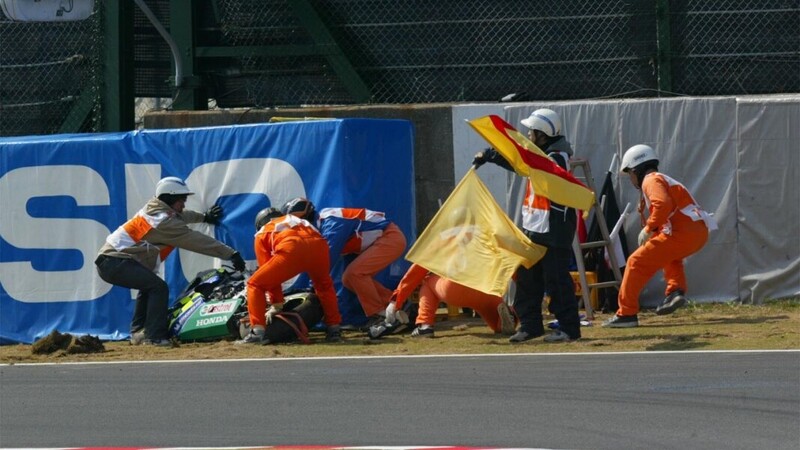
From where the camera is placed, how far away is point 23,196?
556 inches

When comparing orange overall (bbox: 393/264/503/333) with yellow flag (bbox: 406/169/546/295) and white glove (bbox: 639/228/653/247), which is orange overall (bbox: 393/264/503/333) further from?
white glove (bbox: 639/228/653/247)

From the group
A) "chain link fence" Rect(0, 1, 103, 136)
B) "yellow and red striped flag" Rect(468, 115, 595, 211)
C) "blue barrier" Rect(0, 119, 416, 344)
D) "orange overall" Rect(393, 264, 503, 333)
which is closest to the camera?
"yellow and red striped flag" Rect(468, 115, 595, 211)

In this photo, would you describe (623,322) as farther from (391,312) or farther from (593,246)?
(391,312)

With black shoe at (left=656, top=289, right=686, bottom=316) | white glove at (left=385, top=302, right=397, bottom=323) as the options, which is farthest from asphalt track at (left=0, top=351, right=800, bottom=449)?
black shoe at (left=656, top=289, right=686, bottom=316)

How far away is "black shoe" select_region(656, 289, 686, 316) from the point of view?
1297 centimetres

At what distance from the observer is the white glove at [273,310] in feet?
40.0

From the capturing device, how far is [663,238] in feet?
41.2

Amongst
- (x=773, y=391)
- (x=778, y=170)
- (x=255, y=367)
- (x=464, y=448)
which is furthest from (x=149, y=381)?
(x=778, y=170)

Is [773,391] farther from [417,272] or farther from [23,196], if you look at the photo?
[23,196]

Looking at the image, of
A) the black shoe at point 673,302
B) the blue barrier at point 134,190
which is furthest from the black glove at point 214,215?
the black shoe at point 673,302

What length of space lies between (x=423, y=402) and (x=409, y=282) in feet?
13.1

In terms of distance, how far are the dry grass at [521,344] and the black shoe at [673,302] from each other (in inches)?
4.9

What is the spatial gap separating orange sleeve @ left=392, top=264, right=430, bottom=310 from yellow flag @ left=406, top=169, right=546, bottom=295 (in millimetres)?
215

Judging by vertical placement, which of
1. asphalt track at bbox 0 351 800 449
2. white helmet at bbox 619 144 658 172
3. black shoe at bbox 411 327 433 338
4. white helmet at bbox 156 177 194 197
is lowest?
asphalt track at bbox 0 351 800 449
